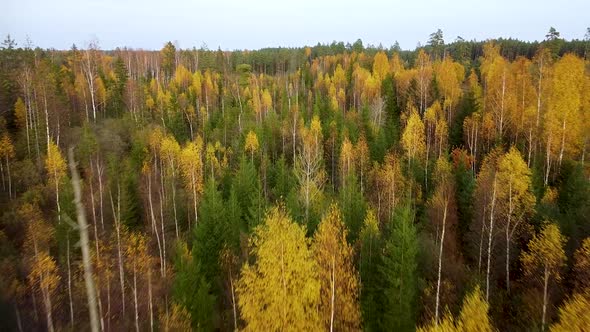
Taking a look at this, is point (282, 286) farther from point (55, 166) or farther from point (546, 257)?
point (55, 166)

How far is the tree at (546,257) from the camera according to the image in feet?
56.4

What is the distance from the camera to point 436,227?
26438 mm

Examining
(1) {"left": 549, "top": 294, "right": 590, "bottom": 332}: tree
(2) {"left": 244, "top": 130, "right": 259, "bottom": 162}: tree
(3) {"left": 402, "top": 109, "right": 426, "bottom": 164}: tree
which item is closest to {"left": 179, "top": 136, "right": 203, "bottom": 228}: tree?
(2) {"left": 244, "top": 130, "right": 259, "bottom": 162}: tree

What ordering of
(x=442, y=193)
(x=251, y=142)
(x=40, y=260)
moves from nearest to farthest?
(x=40, y=260), (x=442, y=193), (x=251, y=142)

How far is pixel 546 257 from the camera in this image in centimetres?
1750

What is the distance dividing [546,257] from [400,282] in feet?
21.1

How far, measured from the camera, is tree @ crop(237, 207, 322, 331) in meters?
13.1

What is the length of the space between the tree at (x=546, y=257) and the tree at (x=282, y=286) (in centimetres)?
1034

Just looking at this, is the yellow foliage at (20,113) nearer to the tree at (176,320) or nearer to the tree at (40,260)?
the tree at (40,260)

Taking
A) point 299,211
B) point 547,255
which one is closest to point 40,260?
point 299,211

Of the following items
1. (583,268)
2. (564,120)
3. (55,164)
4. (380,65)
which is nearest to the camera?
(583,268)

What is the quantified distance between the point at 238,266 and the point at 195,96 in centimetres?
4315

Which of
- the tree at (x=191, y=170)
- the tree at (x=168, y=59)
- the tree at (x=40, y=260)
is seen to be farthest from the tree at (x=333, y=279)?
the tree at (x=168, y=59)

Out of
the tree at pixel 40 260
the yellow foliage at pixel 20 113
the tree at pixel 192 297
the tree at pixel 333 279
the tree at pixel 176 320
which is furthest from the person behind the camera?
the yellow foliage at pixel 20 113
